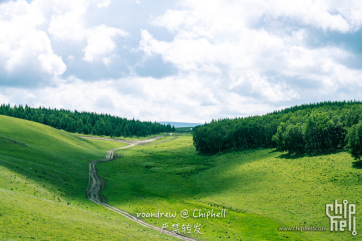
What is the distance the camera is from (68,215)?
3431 centimetres

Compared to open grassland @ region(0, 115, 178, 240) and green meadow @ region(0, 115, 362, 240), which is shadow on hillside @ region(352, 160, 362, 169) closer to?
green meadow @ region(0, 115, 362, 240)

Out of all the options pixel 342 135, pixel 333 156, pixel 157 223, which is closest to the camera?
pixel 157 223

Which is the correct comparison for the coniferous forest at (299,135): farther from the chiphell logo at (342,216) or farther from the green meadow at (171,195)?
the chiphell logo at (342,216)

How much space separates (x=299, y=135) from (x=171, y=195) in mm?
61117

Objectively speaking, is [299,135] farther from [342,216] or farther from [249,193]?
[342,216]

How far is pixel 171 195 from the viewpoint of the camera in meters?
62.8

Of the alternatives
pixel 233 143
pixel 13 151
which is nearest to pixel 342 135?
pixel 233 143

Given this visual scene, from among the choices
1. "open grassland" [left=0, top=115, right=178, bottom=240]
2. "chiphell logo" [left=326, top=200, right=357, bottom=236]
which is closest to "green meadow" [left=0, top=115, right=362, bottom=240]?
"open grassland" [left=0, top=115, right=178, bottom=240]

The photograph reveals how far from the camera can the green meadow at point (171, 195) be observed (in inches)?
1217

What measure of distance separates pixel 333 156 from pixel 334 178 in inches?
917

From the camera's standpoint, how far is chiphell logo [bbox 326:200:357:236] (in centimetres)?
3934

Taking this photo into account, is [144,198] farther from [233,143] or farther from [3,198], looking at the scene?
[233,143]

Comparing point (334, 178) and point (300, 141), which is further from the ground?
point (300, 141)

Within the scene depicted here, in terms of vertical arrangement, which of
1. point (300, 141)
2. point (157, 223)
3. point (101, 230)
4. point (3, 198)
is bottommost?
point (157, 223)
